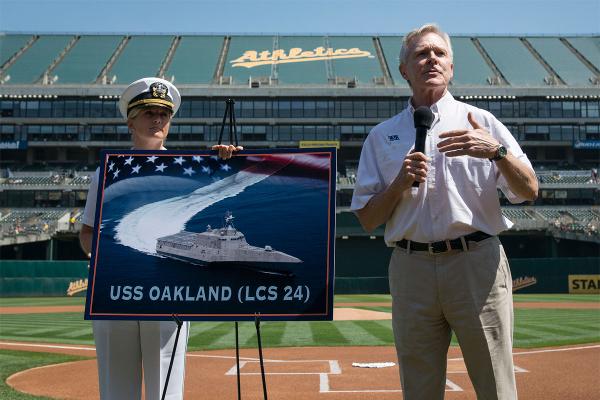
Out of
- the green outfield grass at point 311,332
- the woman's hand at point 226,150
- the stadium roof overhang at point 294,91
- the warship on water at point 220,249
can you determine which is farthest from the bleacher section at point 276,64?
the warship on water at point 220,249

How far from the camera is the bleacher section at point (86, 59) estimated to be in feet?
177

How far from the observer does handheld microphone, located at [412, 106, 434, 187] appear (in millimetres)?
2859

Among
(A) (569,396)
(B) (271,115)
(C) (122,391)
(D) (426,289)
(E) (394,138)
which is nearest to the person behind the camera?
(D) (426,289)

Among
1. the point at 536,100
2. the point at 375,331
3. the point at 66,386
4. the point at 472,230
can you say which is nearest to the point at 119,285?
the point at 472,230

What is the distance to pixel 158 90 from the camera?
12.1 feet

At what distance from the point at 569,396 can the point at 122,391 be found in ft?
18.1

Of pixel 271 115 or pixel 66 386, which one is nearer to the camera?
pixel 66 386

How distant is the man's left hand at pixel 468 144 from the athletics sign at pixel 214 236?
857 millimetres

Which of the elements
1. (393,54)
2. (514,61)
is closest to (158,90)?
(393,54)

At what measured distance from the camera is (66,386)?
25.2 ft

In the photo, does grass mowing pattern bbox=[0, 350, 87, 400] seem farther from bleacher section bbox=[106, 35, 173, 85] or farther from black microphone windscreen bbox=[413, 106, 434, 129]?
bleacher section bbox=[106, 35, 173, 85]

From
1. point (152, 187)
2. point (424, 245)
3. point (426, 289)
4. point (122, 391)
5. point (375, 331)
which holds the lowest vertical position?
point (375, 331)

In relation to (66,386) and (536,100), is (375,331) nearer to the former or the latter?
(66,386)

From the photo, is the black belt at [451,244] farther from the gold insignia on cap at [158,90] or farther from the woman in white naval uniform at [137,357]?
the gold insignia on cap at [158,90]
